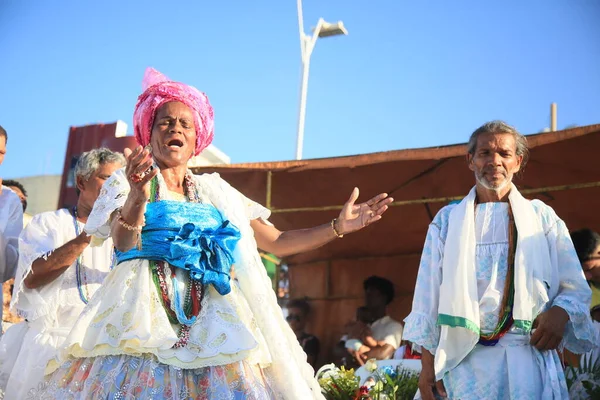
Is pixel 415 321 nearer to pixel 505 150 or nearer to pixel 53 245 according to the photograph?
pixel 505 150

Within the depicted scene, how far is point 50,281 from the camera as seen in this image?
4164mm

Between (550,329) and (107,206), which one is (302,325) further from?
(107,206)

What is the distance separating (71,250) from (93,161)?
0.79 m

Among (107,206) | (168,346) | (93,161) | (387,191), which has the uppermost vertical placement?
(387,191)

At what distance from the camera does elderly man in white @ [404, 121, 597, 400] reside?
11.8 ft

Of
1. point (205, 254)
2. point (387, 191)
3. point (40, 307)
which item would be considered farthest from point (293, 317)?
point (205, 254)

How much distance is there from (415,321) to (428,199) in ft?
14.5

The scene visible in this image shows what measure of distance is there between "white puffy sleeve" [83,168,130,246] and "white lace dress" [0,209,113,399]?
3.58 ft

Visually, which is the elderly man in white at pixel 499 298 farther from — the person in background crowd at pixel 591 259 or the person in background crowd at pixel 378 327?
the person in background crowd at pixel 378 327

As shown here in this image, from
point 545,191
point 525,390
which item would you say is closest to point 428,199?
point 545,191

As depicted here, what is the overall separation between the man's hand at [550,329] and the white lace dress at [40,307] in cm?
256

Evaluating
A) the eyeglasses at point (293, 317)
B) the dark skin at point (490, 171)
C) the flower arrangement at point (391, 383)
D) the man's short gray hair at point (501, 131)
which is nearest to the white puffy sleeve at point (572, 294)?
the dark skin at point (490, 171)

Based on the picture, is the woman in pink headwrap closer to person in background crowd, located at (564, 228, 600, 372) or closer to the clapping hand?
the clapping hand

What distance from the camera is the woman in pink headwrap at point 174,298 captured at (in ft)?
9.73
